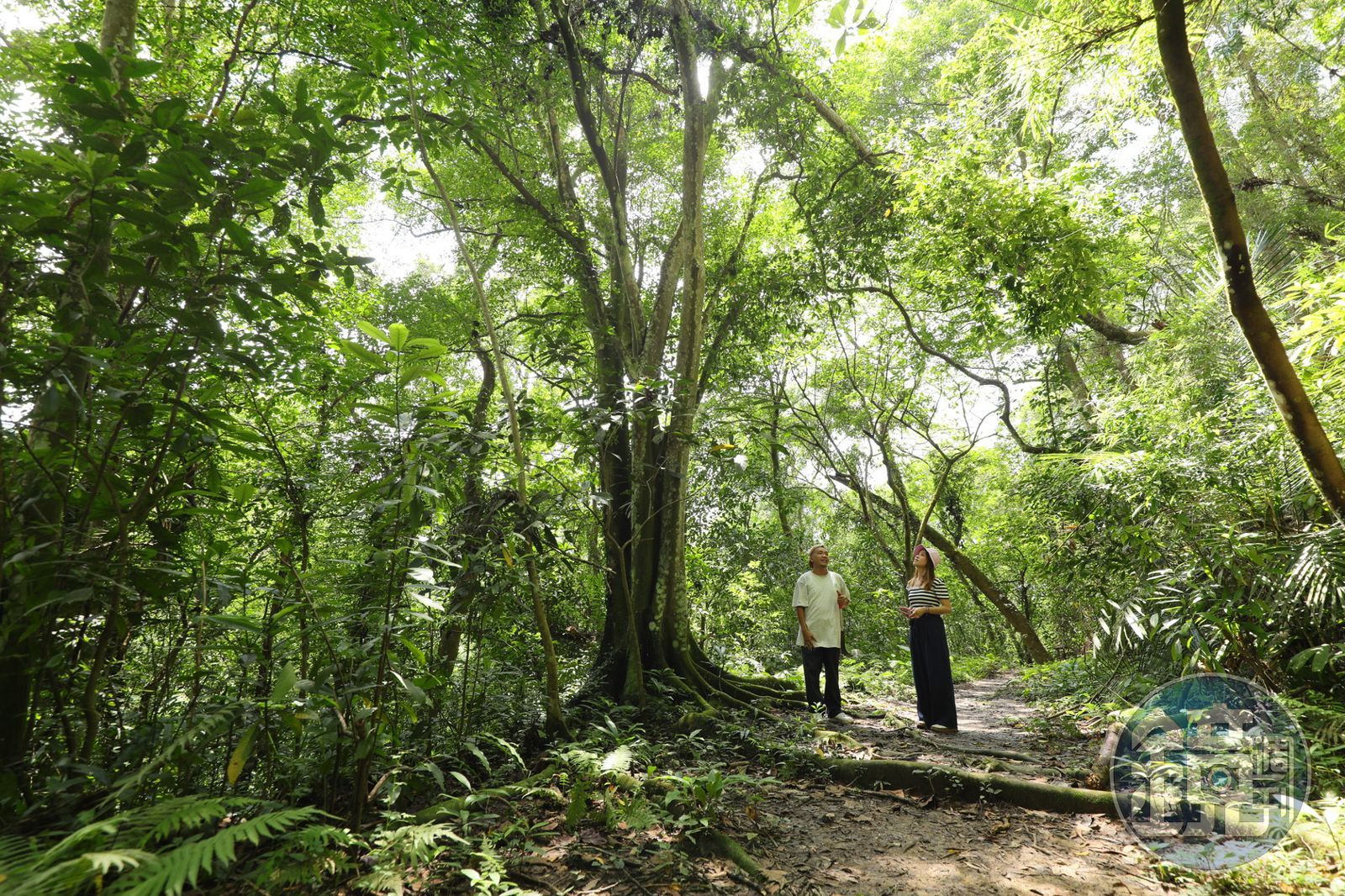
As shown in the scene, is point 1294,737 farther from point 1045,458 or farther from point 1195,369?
point 1195,369

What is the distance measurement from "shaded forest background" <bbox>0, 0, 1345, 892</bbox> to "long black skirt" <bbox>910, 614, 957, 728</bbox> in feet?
5.02

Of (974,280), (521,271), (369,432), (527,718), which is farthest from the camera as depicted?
(521,271)

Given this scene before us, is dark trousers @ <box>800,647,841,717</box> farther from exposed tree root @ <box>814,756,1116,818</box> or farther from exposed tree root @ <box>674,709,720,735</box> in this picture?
exposed tree root @ <box>814,756,1116,818</box>

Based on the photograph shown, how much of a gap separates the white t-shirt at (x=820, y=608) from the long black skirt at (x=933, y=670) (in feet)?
2.35

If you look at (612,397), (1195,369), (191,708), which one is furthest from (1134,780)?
(1195,369)

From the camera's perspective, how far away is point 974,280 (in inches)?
275

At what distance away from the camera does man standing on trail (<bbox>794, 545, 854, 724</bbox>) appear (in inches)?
236

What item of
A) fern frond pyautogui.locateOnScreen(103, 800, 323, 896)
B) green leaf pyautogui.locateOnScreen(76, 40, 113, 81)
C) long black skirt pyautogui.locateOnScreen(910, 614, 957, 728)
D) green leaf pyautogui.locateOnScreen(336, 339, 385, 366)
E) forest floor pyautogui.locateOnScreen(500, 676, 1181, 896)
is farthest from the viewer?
long black skirt pyautogui.locateOnScreen(910, 614, 957, 728)

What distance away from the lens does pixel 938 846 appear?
3.29 metres

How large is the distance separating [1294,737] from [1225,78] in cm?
1105

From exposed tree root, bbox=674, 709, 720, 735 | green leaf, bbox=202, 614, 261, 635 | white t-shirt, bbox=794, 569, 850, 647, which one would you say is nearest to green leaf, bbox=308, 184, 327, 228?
green leaf, bbox=202, 614, 261, 635

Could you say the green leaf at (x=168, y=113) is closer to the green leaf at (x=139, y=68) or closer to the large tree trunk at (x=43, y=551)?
the green leaf at (x=139, y=68)

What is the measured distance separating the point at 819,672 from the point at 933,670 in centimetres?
105

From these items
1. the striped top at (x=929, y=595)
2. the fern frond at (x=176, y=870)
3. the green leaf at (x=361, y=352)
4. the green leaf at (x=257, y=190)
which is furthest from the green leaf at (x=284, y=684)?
the striped top at (x=929, y=595)
